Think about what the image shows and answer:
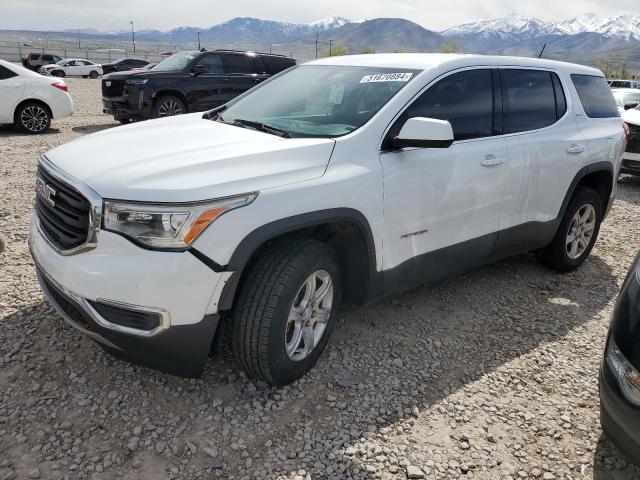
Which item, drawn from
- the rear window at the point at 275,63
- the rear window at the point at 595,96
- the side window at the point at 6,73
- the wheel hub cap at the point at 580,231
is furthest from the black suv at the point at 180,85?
the wheel hub cap at the point at 580,231

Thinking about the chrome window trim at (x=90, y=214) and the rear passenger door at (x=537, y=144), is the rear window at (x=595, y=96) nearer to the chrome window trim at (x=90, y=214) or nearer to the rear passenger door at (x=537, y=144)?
the rear passenger door at (x=537, y=144)

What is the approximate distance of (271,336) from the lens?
2.66 metres

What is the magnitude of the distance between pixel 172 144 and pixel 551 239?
3.20 metres

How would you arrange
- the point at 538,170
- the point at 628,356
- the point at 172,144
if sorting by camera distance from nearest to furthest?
the point at 628,356 < the point at 172,144 < the point at 538,170

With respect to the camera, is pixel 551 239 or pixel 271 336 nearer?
pixel 271 336

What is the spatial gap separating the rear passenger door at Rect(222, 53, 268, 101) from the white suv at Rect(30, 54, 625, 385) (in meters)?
7.77

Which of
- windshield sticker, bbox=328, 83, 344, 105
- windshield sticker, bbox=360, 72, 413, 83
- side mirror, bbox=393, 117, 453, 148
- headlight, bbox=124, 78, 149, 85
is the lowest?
headlight, bbox=124, 78, 149, 85

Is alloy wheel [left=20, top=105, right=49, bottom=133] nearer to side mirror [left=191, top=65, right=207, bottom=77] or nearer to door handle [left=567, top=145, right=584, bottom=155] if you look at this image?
side mirror [left=191, top=65, right=207, bottom=77]

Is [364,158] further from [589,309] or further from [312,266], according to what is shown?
[589,309]

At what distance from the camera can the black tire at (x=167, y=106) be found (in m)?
10.8

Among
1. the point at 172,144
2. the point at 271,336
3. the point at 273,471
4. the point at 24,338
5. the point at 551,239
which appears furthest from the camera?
the point at 551,239

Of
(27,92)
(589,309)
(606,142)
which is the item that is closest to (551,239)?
(589,309)

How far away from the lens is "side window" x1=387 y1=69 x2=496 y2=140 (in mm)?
3305

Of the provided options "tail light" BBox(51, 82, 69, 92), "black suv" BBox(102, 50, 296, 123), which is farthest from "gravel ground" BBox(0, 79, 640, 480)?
"tail light" BBox(51, 82, 69, 92)
